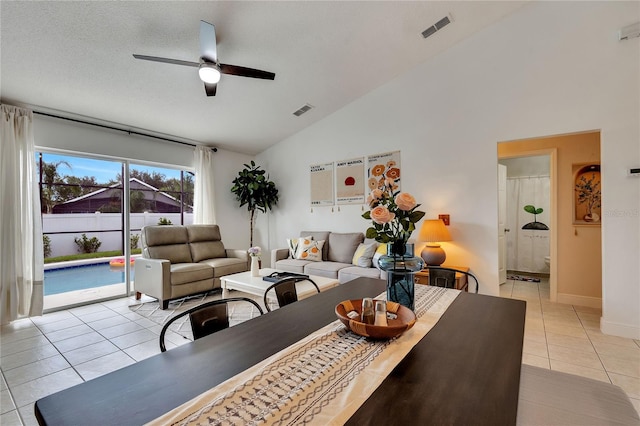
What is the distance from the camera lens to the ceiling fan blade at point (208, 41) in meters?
2.18

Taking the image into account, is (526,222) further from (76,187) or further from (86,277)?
(86,277)

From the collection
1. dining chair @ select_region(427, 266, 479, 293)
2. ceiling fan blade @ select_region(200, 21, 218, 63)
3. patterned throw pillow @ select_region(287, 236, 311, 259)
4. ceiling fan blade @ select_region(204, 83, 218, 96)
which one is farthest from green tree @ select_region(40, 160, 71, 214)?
dining chair @ select_region(427, 266, 479, 293)

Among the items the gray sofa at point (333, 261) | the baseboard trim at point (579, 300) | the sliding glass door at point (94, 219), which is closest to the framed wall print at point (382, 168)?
the gray sofa at point (333, 261)

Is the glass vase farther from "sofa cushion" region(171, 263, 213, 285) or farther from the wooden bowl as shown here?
"sofa cushion" region(171, 263, 213, 285)

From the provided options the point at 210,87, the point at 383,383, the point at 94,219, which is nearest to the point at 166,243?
the point at 94,219

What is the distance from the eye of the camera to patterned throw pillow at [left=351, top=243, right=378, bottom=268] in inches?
153

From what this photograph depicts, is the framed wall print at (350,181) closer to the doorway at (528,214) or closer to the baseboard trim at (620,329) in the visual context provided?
the doorway at (528,214)

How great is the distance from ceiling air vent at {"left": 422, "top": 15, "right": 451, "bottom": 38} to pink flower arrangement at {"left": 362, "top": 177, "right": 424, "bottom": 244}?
2.85 metres

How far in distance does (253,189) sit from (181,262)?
1815mm

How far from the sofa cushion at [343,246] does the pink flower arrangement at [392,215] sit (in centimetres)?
296

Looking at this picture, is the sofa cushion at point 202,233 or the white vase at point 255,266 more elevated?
Answer: the sofa cushion at point 202,233

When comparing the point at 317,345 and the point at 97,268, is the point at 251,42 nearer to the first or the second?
the point at 317,345

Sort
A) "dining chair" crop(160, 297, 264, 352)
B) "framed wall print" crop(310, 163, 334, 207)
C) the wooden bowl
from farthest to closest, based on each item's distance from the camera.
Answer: "framed wall print" crop(310, 163, 334, 207) < "dining chair" crop(160, 297, 264, 352) < the wooden bowl

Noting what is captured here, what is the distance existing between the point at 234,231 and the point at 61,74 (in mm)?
3478
